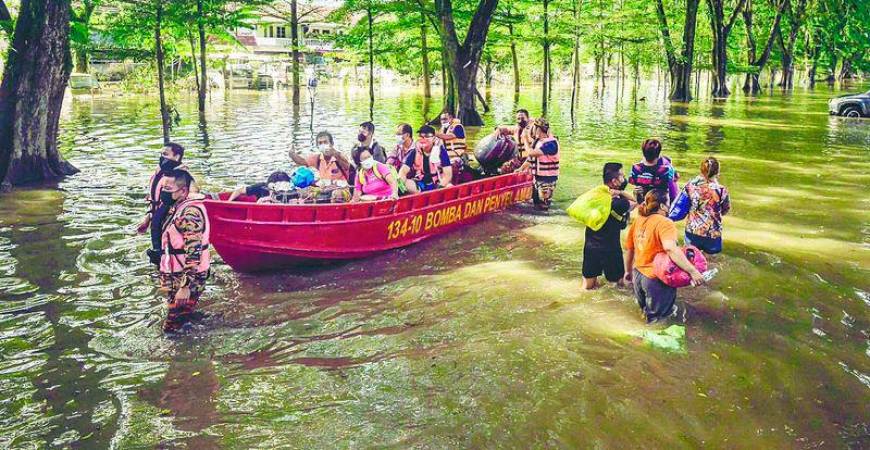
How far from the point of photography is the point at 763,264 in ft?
30.7

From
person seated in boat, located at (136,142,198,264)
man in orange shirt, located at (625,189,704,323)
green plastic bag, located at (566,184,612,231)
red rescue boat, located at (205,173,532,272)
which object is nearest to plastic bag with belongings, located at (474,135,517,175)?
red rescue boat, located at (205,173,532,272)

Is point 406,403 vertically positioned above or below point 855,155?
below

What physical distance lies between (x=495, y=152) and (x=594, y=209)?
5614 millimetres

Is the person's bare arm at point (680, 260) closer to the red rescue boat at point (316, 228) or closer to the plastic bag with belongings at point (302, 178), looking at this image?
the red rescue boat at point (316, 228)

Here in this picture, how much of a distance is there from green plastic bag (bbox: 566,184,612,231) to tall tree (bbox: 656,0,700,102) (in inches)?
1320

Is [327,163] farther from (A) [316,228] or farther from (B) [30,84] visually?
(B) [30,84]

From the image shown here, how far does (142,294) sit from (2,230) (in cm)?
464

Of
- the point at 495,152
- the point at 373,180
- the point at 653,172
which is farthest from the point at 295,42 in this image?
the point at 653,172

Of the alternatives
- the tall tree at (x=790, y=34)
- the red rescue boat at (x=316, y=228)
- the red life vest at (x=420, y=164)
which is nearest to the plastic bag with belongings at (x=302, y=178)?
the red rescue boat at (x=316, y=228)

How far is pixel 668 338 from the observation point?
22.1 feet

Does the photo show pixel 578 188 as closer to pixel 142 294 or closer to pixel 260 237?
pixel 260 237

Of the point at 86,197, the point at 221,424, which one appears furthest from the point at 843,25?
the point at 221,424

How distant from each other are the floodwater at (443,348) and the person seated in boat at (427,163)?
0.99 metres

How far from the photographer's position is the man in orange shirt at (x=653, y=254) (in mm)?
6422
